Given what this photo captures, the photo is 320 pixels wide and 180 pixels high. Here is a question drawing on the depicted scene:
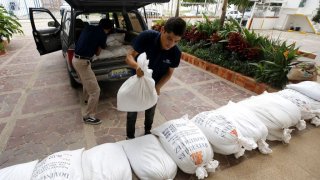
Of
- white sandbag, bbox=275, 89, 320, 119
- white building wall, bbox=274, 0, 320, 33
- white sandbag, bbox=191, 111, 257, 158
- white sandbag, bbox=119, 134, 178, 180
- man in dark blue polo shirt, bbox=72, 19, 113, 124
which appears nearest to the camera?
white sandbag, bbox=119, 134, 178, 180

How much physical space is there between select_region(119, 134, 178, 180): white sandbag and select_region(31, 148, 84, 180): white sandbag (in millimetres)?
456

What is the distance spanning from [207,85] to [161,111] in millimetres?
1573

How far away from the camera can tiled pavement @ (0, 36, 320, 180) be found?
6.90ft

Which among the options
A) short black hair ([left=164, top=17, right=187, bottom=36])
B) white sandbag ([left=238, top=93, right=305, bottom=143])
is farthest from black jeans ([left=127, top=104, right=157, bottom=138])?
white sandbag ([left=238, top=93, right=305, bottom=143])

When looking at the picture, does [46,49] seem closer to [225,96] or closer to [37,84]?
[37,84]

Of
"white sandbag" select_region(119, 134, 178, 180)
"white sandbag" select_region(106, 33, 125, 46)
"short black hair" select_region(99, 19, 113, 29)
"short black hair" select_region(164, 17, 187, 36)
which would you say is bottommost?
"white sandbag" select_region(119, 134, 178, 180)

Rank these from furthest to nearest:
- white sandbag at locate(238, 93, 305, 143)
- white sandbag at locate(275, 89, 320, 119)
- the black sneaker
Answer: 1. the black sneaker
2. white sandbag at locate(275, 89, 320, 119)
3. white sandbag at locate(238, 93, 305, 143)

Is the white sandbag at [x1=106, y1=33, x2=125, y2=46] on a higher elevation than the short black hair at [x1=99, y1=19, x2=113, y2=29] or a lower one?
lower

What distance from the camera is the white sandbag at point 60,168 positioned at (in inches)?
53.9

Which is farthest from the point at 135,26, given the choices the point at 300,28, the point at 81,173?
the point at 300,28

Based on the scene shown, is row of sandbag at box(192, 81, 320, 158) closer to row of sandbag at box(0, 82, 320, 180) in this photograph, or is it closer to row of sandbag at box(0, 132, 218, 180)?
row of sandbag at box(0, 82, 320, 180)

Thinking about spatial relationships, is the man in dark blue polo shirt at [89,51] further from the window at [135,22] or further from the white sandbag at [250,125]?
the white sandbag at [250,125]

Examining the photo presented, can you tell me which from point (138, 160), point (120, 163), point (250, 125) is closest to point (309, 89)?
point (250, 125)

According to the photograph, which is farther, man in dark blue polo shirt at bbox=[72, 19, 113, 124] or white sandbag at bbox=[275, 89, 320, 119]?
white sandbag at bbox=[275, 89, 320, 119]
